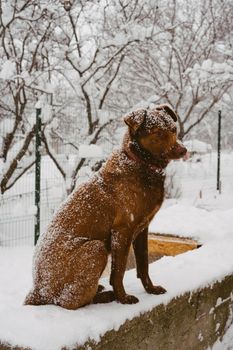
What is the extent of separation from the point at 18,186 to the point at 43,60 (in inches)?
109

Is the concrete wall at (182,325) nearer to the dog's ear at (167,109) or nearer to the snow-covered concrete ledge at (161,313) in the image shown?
the snow-covered concrete ledge at (161,313)

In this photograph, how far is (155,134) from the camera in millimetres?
2906

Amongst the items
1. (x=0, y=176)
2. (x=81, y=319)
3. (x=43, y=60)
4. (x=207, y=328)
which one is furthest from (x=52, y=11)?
(x=81, y=319)

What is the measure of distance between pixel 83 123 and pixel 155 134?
24.7 feet

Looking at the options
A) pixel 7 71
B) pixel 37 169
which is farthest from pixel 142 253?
pixel 7 71

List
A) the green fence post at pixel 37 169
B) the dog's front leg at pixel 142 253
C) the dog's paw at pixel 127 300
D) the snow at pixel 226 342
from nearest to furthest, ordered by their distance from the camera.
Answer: the dog's paw at pixel 127 300, the dog's front leg at pixel 142 253, the snow at pixel 226 342, the green fence post at pixel 37 169

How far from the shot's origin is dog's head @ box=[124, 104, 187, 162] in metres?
2.91

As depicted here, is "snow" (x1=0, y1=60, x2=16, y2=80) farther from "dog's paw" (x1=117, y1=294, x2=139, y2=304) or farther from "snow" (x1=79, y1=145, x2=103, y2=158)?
"dog's paw" (x1=117, y1=294, x2=139, y2=304)

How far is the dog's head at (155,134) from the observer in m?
2.91

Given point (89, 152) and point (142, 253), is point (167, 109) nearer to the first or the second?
point (142, 253)

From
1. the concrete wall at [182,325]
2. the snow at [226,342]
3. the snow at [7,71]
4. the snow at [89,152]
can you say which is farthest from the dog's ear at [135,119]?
the snow at [89,152]

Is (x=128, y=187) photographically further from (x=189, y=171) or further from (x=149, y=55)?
(x=189, y=171)

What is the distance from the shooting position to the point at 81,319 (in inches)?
108

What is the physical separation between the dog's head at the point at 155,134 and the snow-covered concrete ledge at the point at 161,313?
1008 mm
